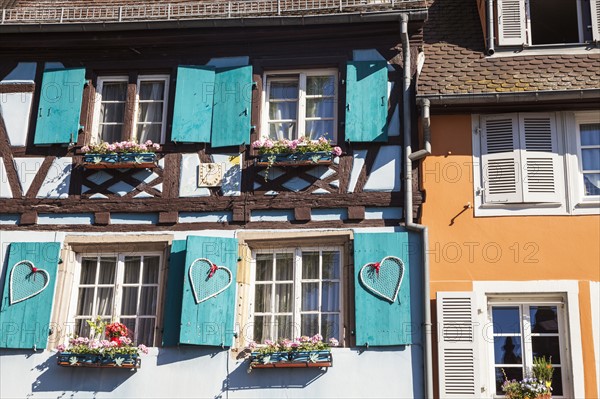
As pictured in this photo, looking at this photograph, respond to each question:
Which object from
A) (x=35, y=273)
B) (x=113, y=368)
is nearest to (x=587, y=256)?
(x=113, y=368)


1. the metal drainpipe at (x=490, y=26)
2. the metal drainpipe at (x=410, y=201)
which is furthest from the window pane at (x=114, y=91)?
the metal drainpipe at (x=490, y=26)

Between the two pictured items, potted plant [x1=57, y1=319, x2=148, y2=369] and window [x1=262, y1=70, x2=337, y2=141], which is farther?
window [x1=262, y1=70, x2=337, y2=141]

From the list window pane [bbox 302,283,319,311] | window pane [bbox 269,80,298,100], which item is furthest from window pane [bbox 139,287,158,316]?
window pane [bbox 269,80,298,100]

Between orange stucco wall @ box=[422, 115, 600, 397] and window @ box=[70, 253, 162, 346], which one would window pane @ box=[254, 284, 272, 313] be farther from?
orange stucco wall @ box=[422, 115, 600, 397]

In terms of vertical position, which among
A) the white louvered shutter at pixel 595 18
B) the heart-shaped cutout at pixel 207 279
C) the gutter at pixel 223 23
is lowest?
the heart-shaped cutout at pixel 207 279

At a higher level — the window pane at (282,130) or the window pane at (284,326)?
the window pane at (282,130)

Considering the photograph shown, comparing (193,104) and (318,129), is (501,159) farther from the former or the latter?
(193,104)

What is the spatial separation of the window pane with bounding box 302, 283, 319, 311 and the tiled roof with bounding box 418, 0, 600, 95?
254cm

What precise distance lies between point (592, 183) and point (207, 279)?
14.4ft

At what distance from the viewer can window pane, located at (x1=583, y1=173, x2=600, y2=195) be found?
34.0 feet

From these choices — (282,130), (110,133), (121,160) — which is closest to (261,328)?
(282,130)

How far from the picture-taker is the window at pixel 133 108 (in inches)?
448

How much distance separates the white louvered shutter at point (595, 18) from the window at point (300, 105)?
316 cm

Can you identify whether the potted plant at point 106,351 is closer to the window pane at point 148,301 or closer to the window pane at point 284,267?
the window pane at point 148,301
